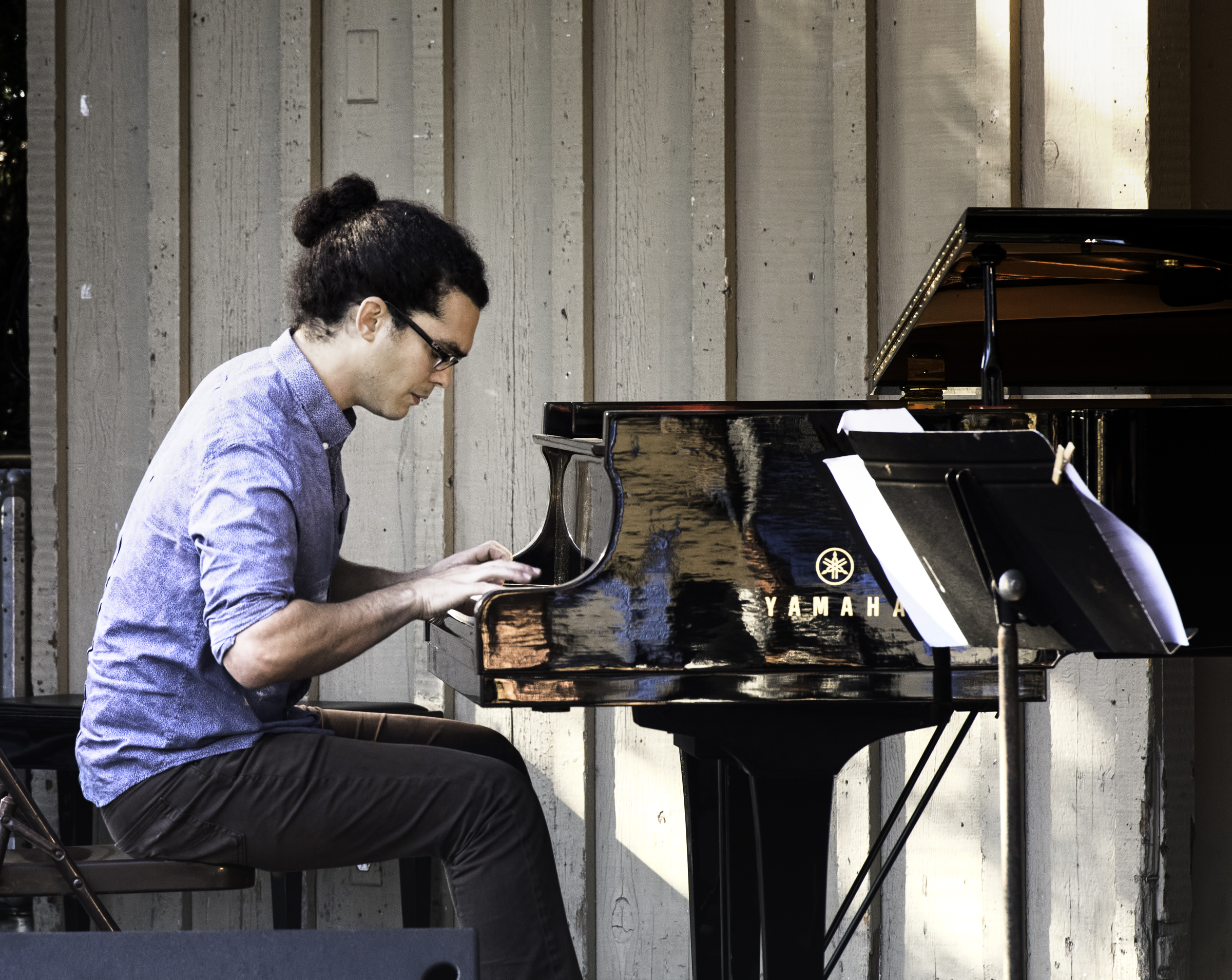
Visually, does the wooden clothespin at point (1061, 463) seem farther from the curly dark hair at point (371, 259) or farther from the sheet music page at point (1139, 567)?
the curly dark hair at point (371, 259)

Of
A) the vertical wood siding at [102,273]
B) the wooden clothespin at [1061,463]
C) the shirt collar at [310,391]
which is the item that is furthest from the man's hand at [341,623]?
the vertical wood siding at [102,273]

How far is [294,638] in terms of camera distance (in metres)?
1.59

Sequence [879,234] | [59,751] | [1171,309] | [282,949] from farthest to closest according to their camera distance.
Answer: [879,234] → [59,751] → [1171,309] → [282,949]

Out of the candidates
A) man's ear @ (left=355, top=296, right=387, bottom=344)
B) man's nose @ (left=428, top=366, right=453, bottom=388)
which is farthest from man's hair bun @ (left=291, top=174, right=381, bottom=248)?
man's nose @ (left=428, top=366, right=453, bottom=388)

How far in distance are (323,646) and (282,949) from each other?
22.1 inches

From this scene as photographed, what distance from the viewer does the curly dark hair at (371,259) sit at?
177cm

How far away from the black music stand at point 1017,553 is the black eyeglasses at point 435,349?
2.43ft

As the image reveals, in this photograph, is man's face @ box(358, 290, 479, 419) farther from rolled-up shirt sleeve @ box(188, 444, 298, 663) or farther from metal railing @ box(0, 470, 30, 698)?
metal railing @ box(0, 470, 30, 698)

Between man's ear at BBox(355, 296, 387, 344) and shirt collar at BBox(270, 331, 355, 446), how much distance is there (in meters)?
0.09

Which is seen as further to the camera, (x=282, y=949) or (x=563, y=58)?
(x=563, y=58)

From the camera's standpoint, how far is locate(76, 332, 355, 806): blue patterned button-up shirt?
5.25 ft

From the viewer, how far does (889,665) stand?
1603mm

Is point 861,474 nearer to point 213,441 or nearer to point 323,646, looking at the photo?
point 323,646

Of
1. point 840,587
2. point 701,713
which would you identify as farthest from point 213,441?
point 840,587
